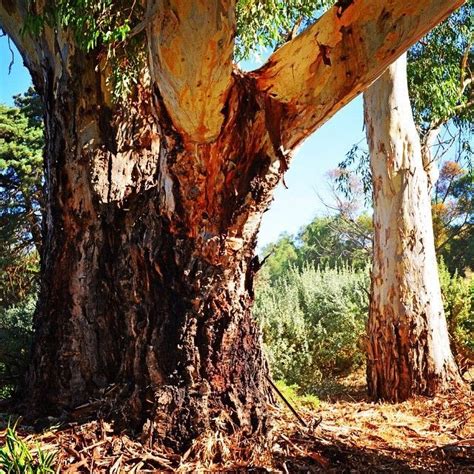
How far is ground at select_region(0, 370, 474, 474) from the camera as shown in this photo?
259 cm

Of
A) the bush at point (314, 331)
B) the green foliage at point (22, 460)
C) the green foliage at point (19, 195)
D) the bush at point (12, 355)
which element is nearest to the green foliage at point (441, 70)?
the bush at point (314, 331)

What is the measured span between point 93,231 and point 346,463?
80.6 inches

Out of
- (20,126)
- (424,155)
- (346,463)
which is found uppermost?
(20,126)

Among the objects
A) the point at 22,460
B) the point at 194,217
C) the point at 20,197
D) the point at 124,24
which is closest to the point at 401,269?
the point at 194,217

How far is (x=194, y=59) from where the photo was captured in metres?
2.53

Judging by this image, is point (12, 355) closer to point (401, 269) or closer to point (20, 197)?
point (401, 269)

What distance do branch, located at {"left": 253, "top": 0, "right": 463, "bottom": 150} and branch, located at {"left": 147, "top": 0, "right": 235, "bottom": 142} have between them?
292 mm

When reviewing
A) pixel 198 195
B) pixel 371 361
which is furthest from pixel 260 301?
pixel 198 195

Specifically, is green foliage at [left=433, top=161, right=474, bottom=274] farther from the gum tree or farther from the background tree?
the gum tree

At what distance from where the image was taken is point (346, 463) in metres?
2.77

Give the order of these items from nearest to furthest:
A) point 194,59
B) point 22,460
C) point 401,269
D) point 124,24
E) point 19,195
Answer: point 22,460 < point 194,59 < point 124,24 < point 401,269 < point 19,195

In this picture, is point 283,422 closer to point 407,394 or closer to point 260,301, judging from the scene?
point 407,394

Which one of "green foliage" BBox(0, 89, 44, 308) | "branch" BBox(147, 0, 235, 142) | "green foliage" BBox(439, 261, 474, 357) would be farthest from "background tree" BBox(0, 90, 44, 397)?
"branch" BBox(147, 0, 235, 142)

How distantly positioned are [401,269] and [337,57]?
3536mm
